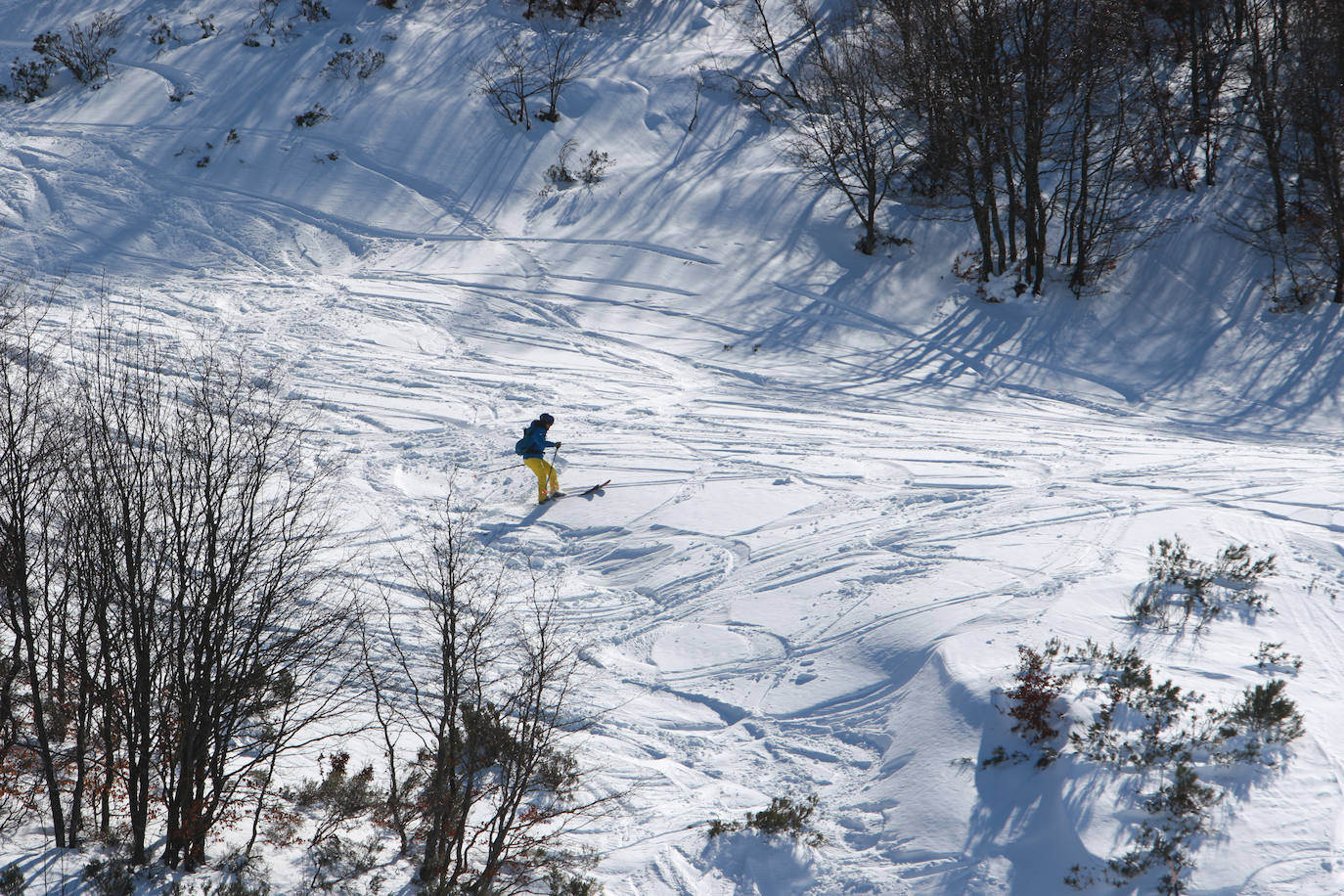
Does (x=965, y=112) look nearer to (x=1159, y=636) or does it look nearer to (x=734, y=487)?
(x=734, y=487)

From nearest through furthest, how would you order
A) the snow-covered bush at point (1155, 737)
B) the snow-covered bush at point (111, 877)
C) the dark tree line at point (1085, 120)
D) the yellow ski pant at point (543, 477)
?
the snow-covered bush at point (1155, 737), the snow-covered bush at point (111, 877), the yellow ski pant at point (543, 477), the dark tree line at point (1085, 120)

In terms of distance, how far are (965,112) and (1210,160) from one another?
26.5ft

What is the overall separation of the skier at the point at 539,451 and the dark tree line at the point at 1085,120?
1179 centimetres

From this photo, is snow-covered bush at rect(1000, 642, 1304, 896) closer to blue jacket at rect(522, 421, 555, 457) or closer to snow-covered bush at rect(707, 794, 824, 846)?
snow-covered bush at rect(707, 794, 824, 846)

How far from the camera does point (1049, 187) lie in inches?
933

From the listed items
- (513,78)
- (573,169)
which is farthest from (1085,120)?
(513,78)

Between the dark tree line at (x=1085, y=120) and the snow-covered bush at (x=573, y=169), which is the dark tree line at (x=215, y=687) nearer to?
the snow-covered bush at (x=573, y=169)

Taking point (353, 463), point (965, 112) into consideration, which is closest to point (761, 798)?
point (353, 463)

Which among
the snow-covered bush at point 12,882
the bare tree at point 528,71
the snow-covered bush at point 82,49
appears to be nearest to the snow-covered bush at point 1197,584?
the snow-covered bush at point 12,882

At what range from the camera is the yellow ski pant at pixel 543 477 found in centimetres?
1330

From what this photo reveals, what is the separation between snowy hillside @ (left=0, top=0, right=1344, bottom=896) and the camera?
8.01m

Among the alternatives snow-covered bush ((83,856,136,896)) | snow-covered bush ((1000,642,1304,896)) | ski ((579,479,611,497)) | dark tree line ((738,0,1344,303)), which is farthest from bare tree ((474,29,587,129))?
snow-covered bush ((1000,642,1304,896))

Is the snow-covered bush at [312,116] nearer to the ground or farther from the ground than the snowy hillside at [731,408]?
farther from the ground

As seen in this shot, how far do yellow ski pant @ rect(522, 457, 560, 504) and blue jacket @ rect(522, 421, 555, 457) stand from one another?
0.13 m
